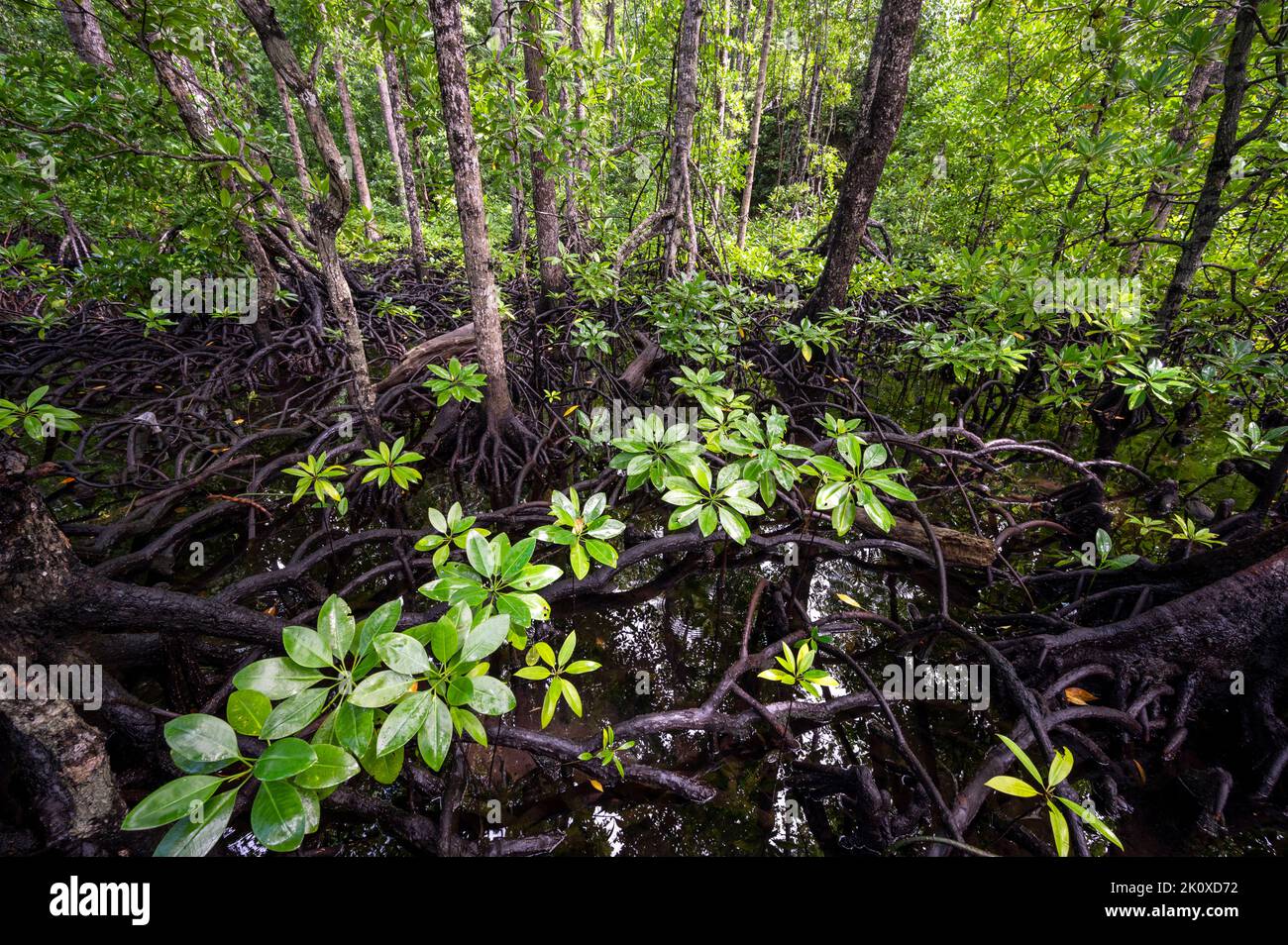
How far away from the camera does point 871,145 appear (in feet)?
10.9

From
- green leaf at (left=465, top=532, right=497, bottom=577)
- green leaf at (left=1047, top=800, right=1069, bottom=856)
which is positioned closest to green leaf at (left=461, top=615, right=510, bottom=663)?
green leaf at (left=465, top=532, right=497, bottom=577)

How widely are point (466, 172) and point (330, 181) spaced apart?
1.96 feet

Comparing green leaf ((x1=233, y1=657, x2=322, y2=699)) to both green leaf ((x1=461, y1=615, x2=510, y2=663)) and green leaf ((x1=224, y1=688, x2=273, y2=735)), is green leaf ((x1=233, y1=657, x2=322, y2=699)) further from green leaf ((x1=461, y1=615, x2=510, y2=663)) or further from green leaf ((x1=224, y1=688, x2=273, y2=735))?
green leaf ((x1=461, y1=615, x2=510, y2=663))

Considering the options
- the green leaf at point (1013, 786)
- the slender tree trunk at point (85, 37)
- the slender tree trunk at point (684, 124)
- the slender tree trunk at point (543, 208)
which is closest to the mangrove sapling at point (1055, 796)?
the green leaf at point (1013, 786)

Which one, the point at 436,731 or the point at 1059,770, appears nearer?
the point at 436,731

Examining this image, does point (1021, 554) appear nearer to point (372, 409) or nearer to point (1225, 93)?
point (1225, 93)

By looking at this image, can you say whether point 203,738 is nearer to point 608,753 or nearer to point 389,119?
point 608,753

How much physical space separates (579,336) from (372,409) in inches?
60.2

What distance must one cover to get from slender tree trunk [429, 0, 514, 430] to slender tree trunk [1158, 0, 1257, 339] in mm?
3353

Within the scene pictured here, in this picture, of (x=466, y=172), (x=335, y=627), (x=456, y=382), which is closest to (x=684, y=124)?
(x=466, y=172)

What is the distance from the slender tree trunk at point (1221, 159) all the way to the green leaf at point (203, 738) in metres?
4.16

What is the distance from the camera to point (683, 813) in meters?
1.73

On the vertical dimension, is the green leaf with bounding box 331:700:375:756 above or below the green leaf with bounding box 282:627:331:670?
below

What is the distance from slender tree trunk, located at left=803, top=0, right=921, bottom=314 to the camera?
3.00 meters
